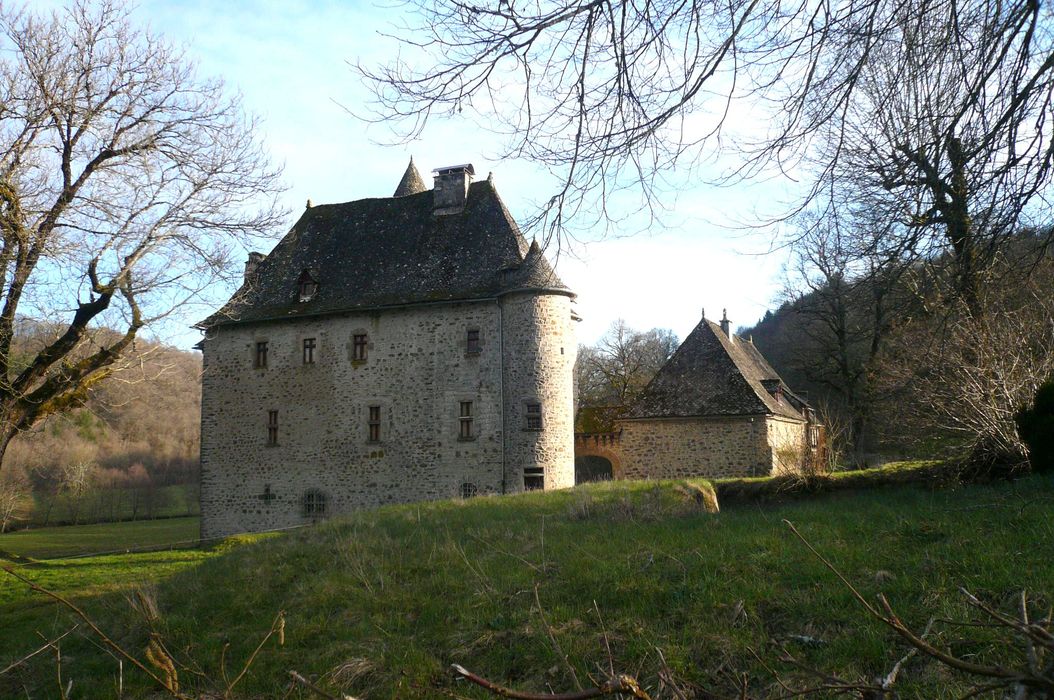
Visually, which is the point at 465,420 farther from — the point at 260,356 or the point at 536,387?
the point at 260,356

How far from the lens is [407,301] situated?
22672mm

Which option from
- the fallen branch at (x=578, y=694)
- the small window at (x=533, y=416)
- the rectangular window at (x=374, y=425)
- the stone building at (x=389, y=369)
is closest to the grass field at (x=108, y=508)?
the stone building at (x=389, y=369)

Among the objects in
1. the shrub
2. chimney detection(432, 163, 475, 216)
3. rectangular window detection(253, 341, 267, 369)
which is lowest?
the shrub

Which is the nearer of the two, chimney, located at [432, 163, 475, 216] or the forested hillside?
the forested hillside

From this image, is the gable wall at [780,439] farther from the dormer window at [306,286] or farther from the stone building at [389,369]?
the dormer window at [306,286]

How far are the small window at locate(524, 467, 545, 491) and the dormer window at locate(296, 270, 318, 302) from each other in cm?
931

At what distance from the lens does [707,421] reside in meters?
24.5

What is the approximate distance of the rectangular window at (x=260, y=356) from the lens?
81.1 ft

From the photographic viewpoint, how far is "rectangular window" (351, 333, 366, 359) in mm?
23359

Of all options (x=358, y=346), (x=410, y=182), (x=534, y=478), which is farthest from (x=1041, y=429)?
(x=410, y=182)

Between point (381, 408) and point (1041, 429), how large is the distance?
17.1 meters

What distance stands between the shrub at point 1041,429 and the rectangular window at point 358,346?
17674 millimetres

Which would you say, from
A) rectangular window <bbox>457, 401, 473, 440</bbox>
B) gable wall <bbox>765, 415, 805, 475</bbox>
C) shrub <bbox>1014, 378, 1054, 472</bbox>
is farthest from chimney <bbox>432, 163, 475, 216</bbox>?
shrub <bbox>1014, 378, 1054, 472</bbox>

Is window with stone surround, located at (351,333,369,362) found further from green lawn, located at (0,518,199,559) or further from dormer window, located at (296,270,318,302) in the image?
green lawn, located at (0,518,199,559)
